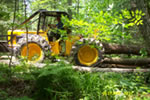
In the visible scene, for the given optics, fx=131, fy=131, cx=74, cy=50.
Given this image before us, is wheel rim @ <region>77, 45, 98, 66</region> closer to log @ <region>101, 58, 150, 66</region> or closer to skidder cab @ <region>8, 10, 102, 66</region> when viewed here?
skidder cab @ <region>8, 10, 102, 66</region>

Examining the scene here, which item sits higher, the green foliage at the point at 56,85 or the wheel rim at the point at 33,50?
the wheel rim at the point at 33,50

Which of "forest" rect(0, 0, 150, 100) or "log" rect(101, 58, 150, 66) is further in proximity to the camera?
"log" rect(101, 58, 150, 66)

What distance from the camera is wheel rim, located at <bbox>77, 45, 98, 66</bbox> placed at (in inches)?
A: 217

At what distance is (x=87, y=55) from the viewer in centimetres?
564

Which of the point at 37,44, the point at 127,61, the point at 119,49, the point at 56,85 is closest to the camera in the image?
the point at 56,85

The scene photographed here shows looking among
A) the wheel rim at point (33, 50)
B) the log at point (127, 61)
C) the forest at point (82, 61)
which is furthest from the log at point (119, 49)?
the wheel rim at point (33, 50)

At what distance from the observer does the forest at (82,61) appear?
277cm

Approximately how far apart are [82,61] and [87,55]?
354mm

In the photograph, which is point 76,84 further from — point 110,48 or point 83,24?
point 110,48

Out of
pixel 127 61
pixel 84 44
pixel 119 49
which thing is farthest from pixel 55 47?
pixel 127 61

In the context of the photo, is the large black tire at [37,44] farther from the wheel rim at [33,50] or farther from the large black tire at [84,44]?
the large black tire at [84,44]

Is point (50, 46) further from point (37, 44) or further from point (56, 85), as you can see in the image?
point (56, 85)

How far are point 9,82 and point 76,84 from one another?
159cm

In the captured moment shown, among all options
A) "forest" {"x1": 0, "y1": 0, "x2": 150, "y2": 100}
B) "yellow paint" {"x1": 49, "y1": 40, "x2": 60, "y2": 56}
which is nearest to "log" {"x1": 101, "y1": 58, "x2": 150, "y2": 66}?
"forest" {"x1": 0, "y1": 0, "x2": 150, "y2": 100}
